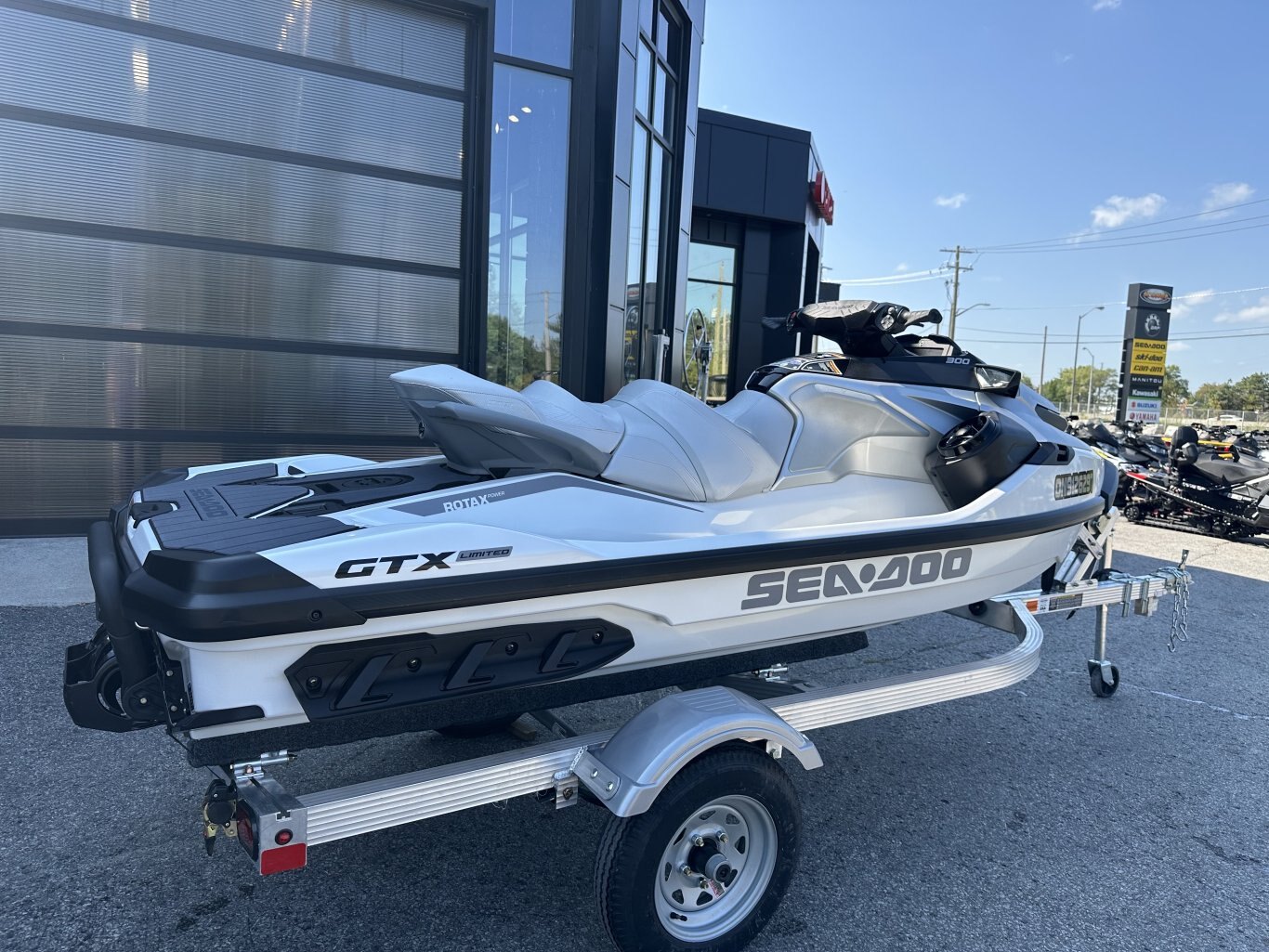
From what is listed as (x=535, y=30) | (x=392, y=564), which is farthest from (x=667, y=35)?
(x=392, y=564)

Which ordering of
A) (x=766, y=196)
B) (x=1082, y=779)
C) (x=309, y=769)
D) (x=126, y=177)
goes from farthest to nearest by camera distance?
(x=766, y=196), (x=126, y=177), (x=1082, y=779), (x=309, y=769)

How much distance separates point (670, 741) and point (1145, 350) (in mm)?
19652

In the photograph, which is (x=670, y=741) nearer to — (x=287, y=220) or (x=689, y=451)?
(x=689, y=451)

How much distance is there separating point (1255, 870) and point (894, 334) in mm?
2247

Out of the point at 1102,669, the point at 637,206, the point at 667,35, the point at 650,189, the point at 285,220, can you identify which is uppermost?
the point at 667,35

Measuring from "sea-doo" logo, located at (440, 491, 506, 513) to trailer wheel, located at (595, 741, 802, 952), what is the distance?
89 centimetres

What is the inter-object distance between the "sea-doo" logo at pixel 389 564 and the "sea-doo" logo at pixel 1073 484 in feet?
8.13

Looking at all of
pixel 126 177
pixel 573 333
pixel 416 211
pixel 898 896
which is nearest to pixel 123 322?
pixel 126 177

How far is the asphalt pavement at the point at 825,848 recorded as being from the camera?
2361mm

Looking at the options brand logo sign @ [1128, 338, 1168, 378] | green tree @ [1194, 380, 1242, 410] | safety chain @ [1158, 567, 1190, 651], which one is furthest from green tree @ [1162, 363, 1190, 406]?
safety chain @ [1158, 567, 1190, 651]

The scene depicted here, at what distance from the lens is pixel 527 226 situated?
8.10m

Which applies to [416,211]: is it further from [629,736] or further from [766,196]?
[766,196]

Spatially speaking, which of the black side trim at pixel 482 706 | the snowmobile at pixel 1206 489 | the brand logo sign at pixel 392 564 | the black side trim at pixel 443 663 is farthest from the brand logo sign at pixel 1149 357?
the brand logo sign at pixel 392 564

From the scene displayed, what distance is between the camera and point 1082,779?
344cm
